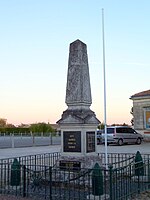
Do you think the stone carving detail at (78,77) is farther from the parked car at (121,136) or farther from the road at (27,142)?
the parked car at (121,136)

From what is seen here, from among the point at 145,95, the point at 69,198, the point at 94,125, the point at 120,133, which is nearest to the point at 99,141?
the point at 120,133

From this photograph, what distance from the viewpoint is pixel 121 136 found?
104ft

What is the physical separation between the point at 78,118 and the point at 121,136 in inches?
868

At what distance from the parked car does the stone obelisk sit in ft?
68.1

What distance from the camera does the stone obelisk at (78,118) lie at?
10.3 metres

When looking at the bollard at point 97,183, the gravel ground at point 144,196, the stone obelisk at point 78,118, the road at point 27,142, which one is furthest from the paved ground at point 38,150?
the bollard at point 97,183

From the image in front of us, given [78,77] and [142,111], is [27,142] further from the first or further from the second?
[78,77]

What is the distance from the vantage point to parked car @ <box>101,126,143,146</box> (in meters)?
31.3

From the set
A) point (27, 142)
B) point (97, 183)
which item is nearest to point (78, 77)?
point (97, 183)

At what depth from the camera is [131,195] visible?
8648 mm

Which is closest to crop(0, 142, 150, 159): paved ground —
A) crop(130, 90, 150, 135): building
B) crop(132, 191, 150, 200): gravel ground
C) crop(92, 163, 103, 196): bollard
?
crop(130, 90, 150, 135): building

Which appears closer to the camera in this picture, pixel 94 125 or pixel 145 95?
pixel 94 125

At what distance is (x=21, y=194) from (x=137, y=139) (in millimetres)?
25884

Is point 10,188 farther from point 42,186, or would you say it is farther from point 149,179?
point 149,179
